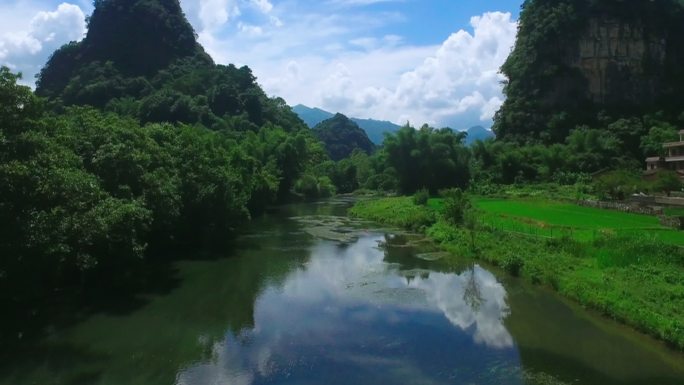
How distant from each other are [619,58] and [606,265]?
3077 inches

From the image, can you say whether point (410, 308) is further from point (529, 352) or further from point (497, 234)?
point (497, 234)

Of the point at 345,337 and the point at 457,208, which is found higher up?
the point at 457,208

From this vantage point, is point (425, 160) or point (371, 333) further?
point (425, 160)

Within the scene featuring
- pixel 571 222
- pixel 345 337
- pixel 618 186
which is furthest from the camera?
pixel 618 186

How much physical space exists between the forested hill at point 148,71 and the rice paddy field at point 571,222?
52633 mm

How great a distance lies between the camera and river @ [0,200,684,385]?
47.5 feet

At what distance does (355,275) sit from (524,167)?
52.9 meters

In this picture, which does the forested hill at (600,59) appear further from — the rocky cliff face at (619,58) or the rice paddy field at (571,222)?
the rice paddy field at (571,222)

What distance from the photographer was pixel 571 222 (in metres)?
33.8

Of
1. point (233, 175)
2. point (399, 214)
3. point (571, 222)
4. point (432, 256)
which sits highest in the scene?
point (233, 175)

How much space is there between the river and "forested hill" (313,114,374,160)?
137 meters

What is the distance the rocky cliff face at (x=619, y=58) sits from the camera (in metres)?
87.4

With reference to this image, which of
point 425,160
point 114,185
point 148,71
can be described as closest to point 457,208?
point 114,185

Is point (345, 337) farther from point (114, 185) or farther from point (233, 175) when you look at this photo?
point (233, 175)
